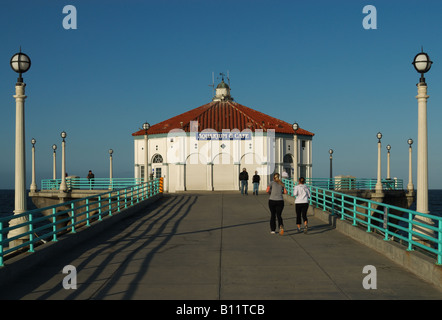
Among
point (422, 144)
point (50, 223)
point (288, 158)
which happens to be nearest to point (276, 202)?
point (422, 144)

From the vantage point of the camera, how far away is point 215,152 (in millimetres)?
44406

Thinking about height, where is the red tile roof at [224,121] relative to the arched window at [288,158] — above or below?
above

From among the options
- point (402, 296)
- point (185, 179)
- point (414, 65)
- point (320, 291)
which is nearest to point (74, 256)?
point (320, 291)

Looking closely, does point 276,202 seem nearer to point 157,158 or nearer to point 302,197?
point 302,197

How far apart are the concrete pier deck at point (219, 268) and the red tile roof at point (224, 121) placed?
106 feet

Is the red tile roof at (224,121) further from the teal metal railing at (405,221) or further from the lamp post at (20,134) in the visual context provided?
the lamp post at (20,134)

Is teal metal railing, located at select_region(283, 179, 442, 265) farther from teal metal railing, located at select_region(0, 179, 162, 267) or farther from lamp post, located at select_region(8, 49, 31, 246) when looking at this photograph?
lamp post, located at select_region(8, 49, 31, 246)

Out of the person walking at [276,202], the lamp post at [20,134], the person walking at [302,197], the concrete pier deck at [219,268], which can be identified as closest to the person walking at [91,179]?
the concrete pier deck at [219,268]

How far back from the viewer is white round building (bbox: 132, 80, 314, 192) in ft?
146

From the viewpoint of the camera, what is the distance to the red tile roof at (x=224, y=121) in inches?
1847

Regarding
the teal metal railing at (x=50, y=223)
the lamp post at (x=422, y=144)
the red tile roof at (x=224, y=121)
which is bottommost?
the teal metal railing at (x=50, y=223)

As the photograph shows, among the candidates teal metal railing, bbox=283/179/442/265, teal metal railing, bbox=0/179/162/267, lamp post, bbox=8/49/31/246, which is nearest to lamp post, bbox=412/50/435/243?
teal metal railing, bbox=283/179/442/265

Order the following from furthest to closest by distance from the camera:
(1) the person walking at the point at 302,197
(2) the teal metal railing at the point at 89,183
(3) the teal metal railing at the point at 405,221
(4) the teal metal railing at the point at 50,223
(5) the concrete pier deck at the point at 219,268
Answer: (2) the teal metal railing at the point at 89,183, (1) the person walking at the point at 302,197, (4) the teal metal railing at the point at 50,223, (3) the teal metal railing at the point at 405,221, (5) the concrete pier deck at the point at 219,268
